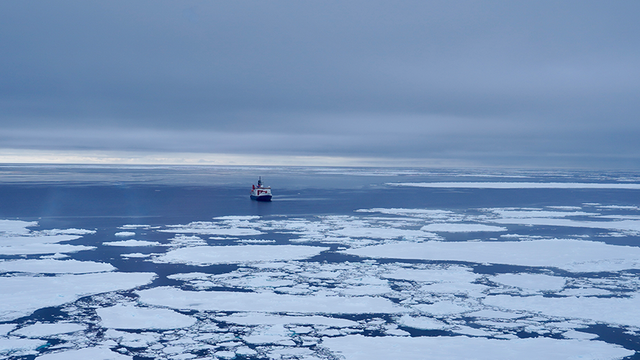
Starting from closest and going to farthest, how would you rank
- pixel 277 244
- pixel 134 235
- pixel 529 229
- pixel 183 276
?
pixel 183 276, pixel 277 244, pixel 134 235, pixel 529 229

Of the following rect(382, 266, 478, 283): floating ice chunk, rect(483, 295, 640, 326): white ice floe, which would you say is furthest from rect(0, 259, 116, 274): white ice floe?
rect(483, 295, 640, 326): white ice floe

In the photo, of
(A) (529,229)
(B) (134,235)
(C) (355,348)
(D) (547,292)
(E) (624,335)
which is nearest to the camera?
(C) (355,348)

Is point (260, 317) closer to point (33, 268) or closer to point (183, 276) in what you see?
point (183, 276)

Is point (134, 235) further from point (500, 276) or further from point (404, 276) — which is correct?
point (500, 276)

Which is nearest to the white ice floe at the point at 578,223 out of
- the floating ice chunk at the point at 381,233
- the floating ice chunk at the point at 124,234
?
the floating ice chunk at the point at 381,233

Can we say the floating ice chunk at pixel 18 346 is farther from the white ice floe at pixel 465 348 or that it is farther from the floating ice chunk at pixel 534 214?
the floating ice chunk at pixel 534 214

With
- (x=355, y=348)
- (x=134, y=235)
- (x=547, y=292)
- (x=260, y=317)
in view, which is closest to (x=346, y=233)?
(x=134, y=235)

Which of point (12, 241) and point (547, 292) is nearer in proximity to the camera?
point (547, 292)
